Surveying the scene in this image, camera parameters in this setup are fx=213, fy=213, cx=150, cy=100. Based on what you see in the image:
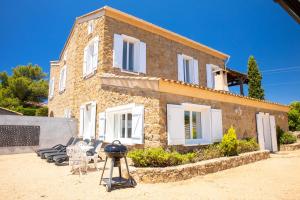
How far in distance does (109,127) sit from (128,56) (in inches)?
158

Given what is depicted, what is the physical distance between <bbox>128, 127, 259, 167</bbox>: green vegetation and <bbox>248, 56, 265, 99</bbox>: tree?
9.38m

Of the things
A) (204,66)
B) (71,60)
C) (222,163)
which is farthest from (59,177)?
(204,66)

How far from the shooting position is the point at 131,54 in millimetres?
11266

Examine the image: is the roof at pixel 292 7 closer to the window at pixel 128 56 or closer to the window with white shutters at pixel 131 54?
the window with white shutters at pixel 131 54

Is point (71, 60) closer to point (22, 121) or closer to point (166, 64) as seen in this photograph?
point (22, 121)

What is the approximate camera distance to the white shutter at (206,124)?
855cm

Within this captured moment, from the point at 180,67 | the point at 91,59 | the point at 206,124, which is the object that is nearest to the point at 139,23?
the point at 91,59

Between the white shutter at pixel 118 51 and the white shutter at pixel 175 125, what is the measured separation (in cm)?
425

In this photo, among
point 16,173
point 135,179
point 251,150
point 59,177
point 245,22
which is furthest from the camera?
point 245,22

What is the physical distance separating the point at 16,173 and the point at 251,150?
9.32m

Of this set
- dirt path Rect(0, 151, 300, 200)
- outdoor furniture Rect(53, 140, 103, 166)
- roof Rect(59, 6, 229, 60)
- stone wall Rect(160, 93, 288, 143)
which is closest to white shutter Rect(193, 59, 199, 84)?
roof Rect(59, 6, 229, 60)

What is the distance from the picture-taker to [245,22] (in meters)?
15.9

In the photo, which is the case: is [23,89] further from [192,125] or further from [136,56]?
[192,125]

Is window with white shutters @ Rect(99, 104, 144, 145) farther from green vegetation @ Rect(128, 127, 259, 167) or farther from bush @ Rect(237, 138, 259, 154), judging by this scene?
bush @ Rect(237, 138, 259, 154)
